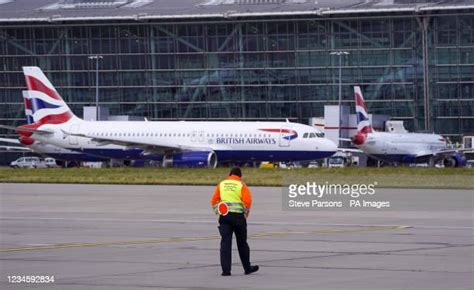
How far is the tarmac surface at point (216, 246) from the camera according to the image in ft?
52.4

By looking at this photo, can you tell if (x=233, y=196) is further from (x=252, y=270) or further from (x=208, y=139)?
Answer: (x=208, y=139)

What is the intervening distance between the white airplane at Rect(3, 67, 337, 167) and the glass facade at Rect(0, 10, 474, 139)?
30019mm

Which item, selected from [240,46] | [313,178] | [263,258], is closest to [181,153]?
[313,178]

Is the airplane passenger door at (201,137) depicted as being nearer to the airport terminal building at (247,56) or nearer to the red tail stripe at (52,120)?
the red tail stripe at (52,120)

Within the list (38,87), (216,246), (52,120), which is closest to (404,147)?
(52,120)

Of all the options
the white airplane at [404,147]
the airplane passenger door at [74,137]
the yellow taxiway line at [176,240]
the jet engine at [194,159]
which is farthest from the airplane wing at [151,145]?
the yellow taxiway line at [176,240]

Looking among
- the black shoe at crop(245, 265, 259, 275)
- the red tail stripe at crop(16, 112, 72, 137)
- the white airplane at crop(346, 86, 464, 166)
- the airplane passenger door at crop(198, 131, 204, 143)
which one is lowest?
the white airplane at crop(346, 86, 464, 166)

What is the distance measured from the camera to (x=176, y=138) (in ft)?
222

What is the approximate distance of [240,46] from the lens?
99.2 meters

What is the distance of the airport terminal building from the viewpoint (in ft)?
311

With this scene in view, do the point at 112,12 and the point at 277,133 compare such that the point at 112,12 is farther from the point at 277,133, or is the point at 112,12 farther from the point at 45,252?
the point at 45,252

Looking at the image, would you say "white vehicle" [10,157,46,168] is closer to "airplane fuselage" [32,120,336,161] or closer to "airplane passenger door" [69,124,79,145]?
"airplane fuselage" [32,120,336,161]

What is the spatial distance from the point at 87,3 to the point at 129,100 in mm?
9752

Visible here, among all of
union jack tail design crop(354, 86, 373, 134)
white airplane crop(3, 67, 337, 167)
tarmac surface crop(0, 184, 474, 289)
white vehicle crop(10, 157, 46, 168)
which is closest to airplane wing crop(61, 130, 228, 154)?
white airplane crop(3, 67, 337, 167)
